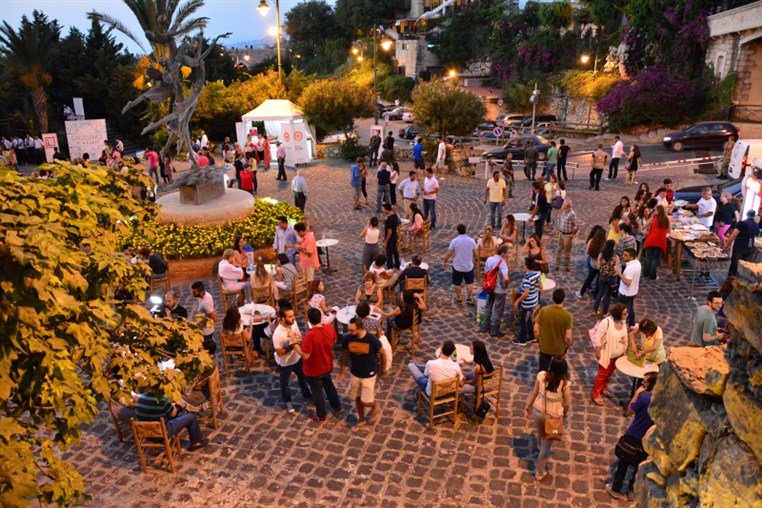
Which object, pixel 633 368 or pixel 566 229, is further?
pixel 566 229

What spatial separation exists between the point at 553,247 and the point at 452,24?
1866 inches

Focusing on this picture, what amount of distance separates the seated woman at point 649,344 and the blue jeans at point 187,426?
5588 mm

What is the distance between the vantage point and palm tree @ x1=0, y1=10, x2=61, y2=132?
26.2m

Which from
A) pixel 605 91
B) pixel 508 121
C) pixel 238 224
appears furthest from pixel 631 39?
pixel 238 224

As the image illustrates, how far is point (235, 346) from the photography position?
8.34 meters

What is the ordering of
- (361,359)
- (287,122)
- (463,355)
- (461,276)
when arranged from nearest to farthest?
(361,359), (463,355), (461,276), (287,122)

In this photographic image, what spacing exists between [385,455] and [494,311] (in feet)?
11.4

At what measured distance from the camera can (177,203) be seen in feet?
47.5

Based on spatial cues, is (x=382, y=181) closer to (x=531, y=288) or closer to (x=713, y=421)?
(x=531, y=288)

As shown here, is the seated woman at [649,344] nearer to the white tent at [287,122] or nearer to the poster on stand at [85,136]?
the white tent at [287,122]

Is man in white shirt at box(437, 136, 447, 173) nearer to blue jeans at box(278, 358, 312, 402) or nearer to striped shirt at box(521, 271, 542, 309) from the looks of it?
striped shirt at box(521, 271, 542, 309)

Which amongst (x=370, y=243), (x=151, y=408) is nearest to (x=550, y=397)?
(x=151, y=408)

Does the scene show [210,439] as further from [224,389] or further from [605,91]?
[605,91]

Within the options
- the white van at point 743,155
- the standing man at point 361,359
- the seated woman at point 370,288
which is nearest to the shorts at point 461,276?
the seated woman at point 370,288
